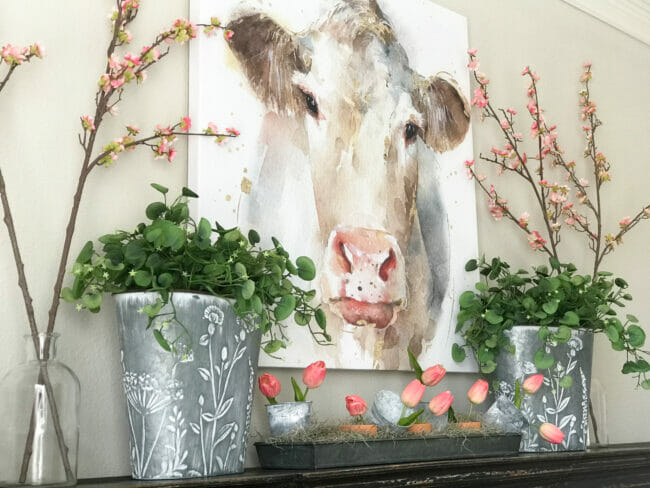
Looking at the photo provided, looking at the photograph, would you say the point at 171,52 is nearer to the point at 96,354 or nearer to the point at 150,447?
the point at 96,354

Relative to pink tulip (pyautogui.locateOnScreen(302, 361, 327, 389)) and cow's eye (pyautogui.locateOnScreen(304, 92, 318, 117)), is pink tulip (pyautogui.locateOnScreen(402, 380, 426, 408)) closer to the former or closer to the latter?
pink tulip (pyautogui.locateOnScreen(302, 361, 327, 389))

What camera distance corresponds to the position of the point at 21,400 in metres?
1.23

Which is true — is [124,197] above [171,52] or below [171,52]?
below

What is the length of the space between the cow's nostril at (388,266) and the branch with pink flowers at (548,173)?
0.39 meters

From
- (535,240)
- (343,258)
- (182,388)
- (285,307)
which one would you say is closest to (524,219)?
(535,240)

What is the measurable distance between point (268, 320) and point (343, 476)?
0.30 meters

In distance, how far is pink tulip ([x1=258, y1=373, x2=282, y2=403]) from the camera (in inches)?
62.0

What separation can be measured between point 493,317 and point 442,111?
0.58 m

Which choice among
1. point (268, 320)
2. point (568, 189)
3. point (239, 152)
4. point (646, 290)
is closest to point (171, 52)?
point (239, 152)

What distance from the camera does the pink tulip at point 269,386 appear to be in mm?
1574

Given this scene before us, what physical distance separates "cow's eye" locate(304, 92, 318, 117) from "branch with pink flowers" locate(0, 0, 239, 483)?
254mm

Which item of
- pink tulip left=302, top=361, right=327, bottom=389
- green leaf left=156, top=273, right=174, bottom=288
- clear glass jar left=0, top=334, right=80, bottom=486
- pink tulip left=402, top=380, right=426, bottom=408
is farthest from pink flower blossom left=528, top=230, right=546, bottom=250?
clear glass jar left=0, top=334, right=80, bottom=486

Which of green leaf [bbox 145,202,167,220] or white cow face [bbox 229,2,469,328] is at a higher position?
white cow face [bbox 229,2,469,328]

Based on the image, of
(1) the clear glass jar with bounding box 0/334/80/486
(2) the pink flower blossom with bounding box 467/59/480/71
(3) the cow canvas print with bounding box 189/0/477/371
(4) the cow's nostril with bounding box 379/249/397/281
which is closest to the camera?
(1) the clear glass jar with bounding box 0/334/80/486
